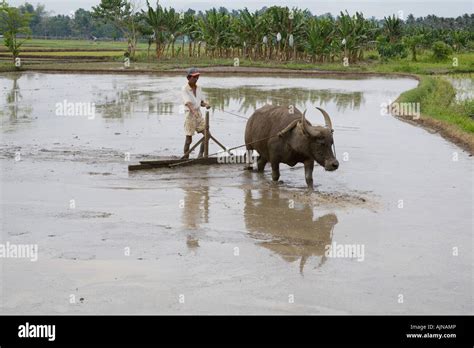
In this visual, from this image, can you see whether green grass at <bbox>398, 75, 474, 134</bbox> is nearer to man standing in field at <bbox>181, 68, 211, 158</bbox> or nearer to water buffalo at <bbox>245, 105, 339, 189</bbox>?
water buffalo at <bbox>245, 105, 339, 189</bbox>

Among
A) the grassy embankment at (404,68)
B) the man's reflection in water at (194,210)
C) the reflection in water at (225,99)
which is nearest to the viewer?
the man's reflection in water at (194,210)

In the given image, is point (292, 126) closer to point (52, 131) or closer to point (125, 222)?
point (125, 222)

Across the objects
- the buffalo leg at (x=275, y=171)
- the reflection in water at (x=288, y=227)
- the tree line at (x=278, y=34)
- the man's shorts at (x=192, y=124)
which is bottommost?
the reflection in water at (x=288, y=227)

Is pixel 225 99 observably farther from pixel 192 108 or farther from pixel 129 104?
pixel 192 108

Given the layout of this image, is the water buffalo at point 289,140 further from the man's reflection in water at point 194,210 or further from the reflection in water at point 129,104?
the reflection in water at point 129,104

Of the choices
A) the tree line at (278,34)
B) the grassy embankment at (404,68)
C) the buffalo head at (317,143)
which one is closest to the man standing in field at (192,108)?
the buffalo head at (317,143)

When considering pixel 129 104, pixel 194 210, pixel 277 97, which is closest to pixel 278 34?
pixel 277 97

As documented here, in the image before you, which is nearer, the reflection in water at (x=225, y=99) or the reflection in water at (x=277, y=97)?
the reflection in water at (x=225, y=99)

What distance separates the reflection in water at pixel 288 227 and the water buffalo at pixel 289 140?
68 centimetres

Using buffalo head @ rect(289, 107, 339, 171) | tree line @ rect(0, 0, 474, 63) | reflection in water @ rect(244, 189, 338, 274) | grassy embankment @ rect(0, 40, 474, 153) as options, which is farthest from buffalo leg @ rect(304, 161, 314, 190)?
tree line @ rect(0, 0, 474, 63)

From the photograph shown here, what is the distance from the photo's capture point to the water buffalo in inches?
368

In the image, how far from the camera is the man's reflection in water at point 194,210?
24.6ft

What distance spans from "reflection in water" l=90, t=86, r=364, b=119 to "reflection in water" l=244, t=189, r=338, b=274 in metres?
8.48
